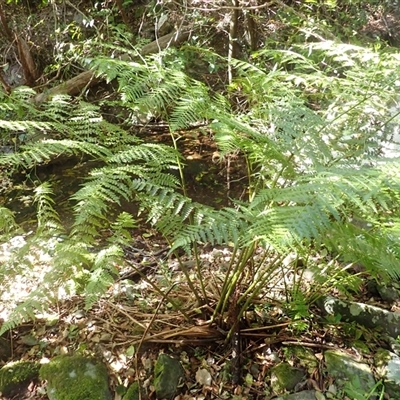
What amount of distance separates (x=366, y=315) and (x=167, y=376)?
1.01m

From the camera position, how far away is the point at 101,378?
189cm

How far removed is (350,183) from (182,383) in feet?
3.92

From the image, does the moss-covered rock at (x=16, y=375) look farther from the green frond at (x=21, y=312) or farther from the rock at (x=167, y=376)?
the rock at (x=167, y=376)

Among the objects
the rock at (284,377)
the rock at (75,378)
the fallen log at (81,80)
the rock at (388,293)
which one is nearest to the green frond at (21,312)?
the rock at (75,378)

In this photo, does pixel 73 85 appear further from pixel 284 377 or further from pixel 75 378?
pixel 284 377

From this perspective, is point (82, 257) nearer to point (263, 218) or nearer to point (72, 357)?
point (72, 357)

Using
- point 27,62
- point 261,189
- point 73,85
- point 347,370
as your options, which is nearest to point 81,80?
point 73,85

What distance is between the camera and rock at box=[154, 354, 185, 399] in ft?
6.01

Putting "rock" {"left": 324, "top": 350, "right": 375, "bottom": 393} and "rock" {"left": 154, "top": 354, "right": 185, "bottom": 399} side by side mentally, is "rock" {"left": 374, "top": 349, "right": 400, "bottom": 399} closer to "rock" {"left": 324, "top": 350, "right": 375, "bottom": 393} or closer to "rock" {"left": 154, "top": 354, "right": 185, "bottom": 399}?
"rock" {"left": 324, "top": 350, "right": 375, "bottom": 393}

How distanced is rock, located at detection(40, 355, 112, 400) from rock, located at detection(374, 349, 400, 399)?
3.97 ft

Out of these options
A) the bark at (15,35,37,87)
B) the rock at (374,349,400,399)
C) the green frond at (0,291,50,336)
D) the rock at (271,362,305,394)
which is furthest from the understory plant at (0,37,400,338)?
the bark at (15,35,37,87)

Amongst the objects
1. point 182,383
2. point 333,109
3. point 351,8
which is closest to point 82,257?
point 182,383

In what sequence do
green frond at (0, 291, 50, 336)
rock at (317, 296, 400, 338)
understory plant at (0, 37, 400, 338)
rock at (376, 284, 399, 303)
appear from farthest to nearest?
1. rock at (376, 284, 399, 303)
2. rock at (317, 296, 400, 338)
3. green frond at (0, 291, 50, 336)
4. understory plant at (0, 37, 400, 338)

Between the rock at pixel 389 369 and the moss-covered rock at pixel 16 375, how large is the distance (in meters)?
1.56
